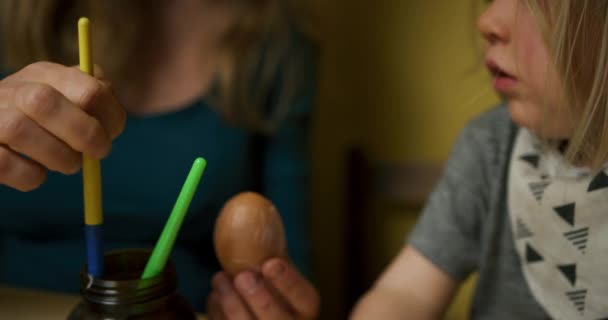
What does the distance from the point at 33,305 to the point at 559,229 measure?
0.52 meters

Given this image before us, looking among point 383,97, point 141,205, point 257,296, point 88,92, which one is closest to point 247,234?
point 257,296

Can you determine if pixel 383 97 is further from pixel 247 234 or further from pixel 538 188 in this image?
pixel 247 234

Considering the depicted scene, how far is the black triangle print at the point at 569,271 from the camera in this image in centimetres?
56

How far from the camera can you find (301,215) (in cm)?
96

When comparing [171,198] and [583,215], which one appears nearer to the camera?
[583,215]

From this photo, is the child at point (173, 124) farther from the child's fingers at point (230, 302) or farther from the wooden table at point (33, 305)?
the child's fingers at point (230, 302)

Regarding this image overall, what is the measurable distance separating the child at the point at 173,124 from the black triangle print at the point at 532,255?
0.39 meters

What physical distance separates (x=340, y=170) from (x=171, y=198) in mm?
402

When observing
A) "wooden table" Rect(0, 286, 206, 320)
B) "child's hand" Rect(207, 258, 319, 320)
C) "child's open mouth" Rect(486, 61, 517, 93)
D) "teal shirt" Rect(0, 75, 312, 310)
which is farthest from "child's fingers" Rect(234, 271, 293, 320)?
"teal shirt" Rect(0, 75, 312, 310)

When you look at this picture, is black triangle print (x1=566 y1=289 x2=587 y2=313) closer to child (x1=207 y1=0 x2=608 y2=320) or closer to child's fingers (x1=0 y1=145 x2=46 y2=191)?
child (x1=207 y1=0 x2=608 y2=320)

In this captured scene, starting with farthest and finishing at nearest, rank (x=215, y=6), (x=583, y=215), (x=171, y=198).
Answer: (x=215, y=6)
(x=171, y=198)
(x=583, y=215)

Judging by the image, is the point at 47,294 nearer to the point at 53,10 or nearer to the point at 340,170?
the point at 53,10

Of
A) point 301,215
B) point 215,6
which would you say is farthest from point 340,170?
point 215,6

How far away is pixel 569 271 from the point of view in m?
0.56
